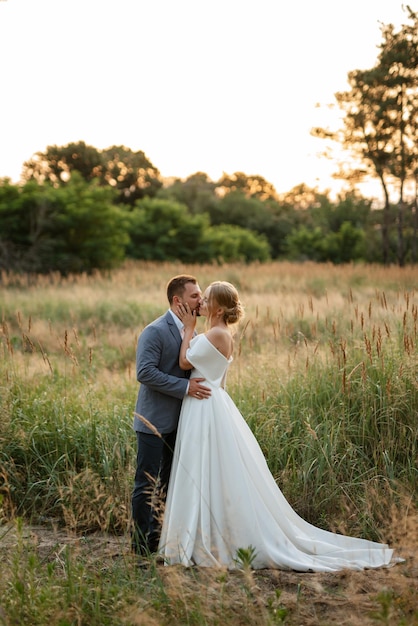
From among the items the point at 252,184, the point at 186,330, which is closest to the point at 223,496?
the point at 186,330

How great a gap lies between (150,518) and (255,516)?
0.72 metres

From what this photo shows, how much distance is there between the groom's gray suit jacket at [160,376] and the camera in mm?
4461

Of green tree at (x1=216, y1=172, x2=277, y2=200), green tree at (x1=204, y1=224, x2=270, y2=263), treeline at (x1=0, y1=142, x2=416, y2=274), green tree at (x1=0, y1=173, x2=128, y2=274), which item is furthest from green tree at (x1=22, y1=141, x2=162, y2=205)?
green tree at (x1=216, y1=172, x2=277, y2=200)

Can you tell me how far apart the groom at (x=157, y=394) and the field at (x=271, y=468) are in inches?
8.1

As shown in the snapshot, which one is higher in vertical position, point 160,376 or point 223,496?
point 160,376

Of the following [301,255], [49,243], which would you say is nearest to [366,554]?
[49,243]

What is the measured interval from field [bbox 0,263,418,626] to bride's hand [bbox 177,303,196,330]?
1169mm

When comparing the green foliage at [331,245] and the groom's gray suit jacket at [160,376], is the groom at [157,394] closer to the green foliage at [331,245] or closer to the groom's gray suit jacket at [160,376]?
the groom's gray suit jacket at [160,376]

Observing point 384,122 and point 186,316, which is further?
point 384,122

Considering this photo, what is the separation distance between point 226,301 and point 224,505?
4.27 feet

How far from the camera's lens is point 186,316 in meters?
4.58

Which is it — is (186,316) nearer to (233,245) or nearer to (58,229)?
(58,229)

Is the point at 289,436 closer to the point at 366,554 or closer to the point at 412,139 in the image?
the point at 366,554

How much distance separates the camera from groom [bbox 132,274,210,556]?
14.7ft
